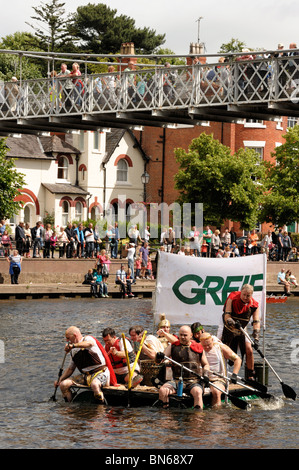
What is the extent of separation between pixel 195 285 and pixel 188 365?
9.05 feet

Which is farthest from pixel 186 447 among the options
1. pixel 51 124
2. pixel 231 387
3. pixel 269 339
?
pixel 51 124

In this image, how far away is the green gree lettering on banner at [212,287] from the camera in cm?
2222

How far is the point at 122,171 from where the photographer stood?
75.1m

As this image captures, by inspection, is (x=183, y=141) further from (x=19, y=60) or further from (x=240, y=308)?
(x=240, y=308)

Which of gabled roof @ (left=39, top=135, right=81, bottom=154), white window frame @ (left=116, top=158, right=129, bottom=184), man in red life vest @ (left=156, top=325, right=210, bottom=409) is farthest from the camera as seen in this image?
white window frame @ (left=116, top=158, right=129, bottom=184)

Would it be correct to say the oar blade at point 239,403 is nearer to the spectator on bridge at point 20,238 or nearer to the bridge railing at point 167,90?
the bridge railing at point 167,90

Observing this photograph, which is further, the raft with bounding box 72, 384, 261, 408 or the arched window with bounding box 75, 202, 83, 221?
the arched window with bounding box 75, 202, 83, 221

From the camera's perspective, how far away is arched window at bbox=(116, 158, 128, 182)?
7494 cm

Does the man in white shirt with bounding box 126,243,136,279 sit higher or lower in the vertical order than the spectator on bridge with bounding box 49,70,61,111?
lower

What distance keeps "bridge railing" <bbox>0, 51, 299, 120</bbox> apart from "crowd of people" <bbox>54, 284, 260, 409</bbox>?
53.2ft

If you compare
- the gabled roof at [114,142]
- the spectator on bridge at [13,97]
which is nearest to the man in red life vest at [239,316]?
the spectator on bridge at [13,97]

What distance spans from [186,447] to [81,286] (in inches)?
1125

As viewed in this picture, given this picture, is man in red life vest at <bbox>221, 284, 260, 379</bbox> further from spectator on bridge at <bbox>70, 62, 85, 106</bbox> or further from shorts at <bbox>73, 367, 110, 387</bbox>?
spectator on bridge at <bbox>70, 62, 85, 106</bbox>

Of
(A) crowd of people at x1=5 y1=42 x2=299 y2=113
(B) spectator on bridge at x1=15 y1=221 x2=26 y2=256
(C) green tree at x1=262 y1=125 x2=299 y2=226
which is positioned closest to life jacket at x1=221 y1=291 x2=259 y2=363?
(A) crowd of people at x1=5 y1=42 x2=299 y2=113
